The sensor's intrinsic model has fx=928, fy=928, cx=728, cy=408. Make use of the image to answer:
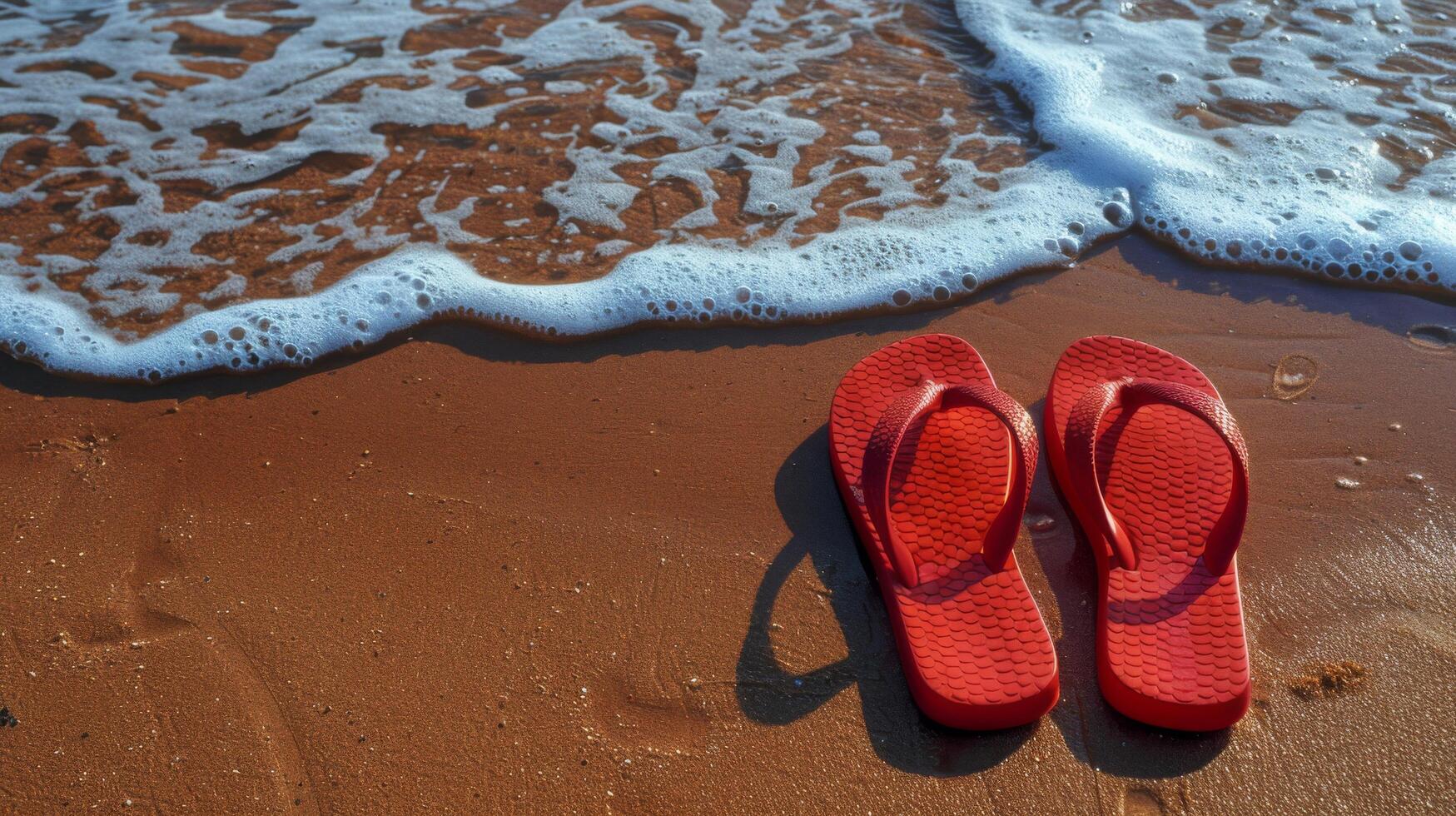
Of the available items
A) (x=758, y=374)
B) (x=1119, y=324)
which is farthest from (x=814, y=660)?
(x=1119, y=324)

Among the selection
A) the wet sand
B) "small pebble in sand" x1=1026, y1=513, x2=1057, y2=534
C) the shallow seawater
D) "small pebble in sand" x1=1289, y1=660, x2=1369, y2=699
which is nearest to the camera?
the wet sand

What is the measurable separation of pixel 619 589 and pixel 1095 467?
892 millimetres

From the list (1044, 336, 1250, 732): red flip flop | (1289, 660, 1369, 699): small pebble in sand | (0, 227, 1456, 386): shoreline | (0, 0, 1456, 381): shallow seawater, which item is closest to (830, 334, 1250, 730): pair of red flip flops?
(1044, 336, 1250, 732): red flip flop

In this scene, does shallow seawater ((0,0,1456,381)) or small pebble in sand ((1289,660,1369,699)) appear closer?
small pebble in sand ((1289,660,1369,699))

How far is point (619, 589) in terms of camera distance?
1691 mm

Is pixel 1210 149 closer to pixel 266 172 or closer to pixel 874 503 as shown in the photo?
pixel 874 503

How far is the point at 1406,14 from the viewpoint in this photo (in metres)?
3.65

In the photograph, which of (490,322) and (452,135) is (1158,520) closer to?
(490,322)

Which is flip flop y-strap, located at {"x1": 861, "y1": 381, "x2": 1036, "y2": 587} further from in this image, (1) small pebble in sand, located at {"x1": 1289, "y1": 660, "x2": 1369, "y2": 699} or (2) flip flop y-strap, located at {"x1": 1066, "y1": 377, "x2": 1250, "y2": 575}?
(1) small pebble in sand, located at {"x1": 1289, "y1": 660, "x2": 1369, "y2": 699}

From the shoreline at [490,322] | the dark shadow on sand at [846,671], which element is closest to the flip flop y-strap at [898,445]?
the dark shadow on sand at [846,671]

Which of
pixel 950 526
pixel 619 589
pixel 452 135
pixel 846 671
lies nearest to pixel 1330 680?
pixel 950 526

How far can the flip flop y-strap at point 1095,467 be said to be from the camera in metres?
1.57

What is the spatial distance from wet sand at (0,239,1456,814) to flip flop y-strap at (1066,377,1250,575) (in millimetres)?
117

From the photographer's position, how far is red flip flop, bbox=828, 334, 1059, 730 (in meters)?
1.50
